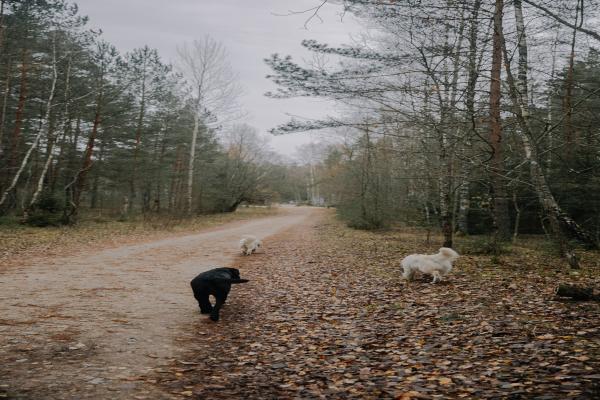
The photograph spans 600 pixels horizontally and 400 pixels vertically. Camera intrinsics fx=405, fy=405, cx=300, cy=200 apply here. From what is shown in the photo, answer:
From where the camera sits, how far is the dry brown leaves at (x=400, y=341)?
3990mm

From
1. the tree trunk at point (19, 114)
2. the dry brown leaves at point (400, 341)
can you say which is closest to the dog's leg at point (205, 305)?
the dry brown leaves at point (400, 341)

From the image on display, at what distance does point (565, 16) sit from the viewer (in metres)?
6.84

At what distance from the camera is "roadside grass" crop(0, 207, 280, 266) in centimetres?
1320

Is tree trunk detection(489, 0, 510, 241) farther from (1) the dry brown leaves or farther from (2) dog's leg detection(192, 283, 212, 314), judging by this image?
(2) dog's leg detection(192, 283, 212, 314)

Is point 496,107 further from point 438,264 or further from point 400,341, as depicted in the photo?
point 400,341

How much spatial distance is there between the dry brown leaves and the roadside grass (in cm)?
810

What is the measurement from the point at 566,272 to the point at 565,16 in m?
5.25

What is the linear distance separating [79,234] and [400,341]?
16.9 metres

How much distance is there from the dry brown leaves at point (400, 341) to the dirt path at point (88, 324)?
1.63 ft

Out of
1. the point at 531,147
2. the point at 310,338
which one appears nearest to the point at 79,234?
the point at 310,338

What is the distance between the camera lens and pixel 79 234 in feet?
59.5

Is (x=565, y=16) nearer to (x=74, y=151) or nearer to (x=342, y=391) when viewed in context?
(x=342, y=391)

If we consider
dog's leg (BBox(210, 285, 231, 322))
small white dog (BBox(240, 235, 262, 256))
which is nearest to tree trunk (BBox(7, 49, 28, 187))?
small white dog (BBox(240, 235, 262, 256))

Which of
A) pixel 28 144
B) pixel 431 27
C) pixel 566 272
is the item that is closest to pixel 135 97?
pixel 28 144
